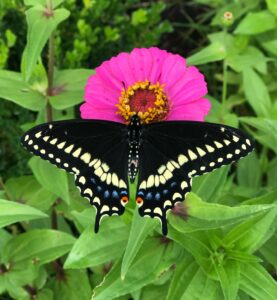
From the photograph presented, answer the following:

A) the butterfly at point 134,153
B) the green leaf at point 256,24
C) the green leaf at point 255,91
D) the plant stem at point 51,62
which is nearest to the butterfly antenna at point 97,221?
the butterfly at point 134,153

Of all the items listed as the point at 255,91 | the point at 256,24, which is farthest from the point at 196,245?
the point at 256,24

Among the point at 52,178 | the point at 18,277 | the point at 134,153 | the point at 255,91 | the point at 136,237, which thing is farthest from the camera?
the point at 255,91

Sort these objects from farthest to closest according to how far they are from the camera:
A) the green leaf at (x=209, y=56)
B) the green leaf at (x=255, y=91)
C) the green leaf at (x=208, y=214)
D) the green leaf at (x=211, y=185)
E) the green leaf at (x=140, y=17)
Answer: the green leaf at (x=140, y=17)
the green leaf at (x=255, y=91)
the green leaf at (x=209, y=56)
the green leaf at (x=211, y=185)
the green leaf at (x=208, y=214)

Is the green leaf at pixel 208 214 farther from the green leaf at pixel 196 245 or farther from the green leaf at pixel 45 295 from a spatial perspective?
the green leaf at pixel 45 295

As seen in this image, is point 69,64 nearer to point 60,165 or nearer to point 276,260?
point 60,165

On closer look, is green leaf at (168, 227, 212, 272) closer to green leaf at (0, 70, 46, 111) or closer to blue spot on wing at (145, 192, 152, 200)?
blue spot on wing at (145, 192, 152, 200)

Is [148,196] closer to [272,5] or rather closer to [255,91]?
[255,91]
